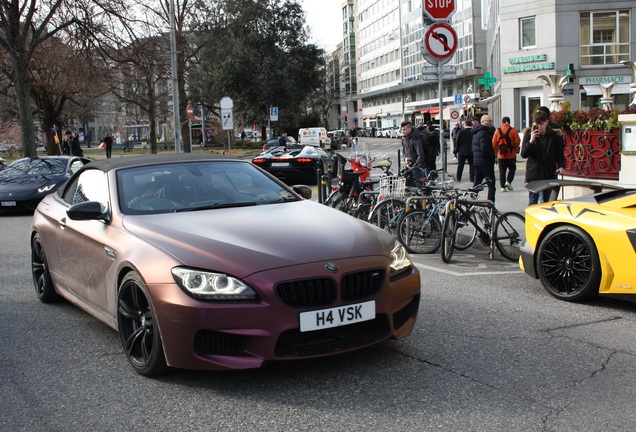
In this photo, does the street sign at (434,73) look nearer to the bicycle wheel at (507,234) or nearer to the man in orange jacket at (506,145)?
the man in orange jacket at (506,145)

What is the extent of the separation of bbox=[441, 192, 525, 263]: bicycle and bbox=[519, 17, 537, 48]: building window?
35.2m

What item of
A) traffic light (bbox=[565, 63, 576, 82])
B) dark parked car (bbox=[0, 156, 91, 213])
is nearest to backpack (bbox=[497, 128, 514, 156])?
dark parked car (bbox=[0, 156, 91, 213])

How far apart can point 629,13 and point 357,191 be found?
34886mm

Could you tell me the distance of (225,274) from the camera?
410cm

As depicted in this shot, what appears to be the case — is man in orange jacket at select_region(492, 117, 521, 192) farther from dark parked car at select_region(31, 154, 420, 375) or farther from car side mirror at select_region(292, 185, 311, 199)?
dark parked car at select_region(31, 154, 420, 375)

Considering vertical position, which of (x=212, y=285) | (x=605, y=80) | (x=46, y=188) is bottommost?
(x=212, y=285)

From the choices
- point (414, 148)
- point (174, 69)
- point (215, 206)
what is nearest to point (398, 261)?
point (215, 206)

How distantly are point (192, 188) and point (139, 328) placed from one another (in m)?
1.36

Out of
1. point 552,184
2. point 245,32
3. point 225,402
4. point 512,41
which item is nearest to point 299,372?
point 225,402

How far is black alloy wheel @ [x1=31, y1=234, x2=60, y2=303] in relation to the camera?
6.54m

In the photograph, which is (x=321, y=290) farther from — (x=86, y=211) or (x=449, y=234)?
(x=449, y=234)

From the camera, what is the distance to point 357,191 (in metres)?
11.5

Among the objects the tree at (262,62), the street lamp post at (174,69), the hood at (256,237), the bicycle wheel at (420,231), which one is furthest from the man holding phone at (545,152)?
the tree at (262,62)

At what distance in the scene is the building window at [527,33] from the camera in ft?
134
